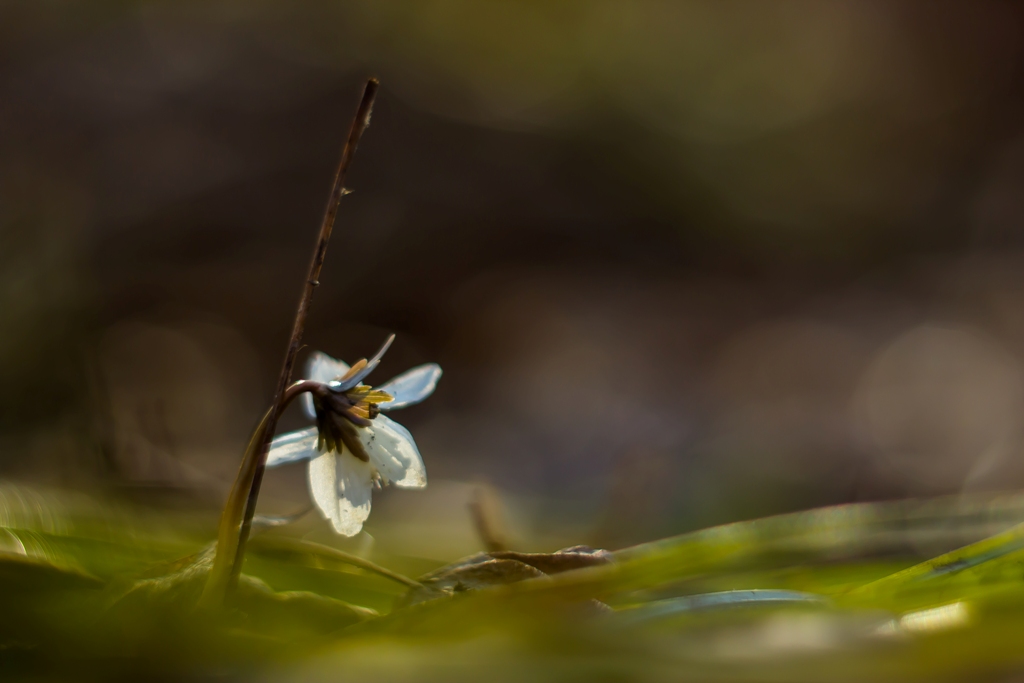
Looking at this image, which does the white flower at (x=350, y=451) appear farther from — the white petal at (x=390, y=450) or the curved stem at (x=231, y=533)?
the curved stem at (x=231, y=533)

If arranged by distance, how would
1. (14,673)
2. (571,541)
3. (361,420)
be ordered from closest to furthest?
(14,673) → (361,420) → (571,541)

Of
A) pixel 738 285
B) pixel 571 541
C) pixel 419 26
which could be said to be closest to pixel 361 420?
pixel 571 541

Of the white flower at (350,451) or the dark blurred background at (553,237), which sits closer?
the white flower at (350,451)

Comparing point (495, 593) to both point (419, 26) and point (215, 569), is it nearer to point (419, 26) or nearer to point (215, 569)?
point (215, 569)

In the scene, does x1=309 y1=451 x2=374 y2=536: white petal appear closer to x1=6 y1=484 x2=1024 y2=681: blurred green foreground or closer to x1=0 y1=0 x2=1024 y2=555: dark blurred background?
x1=6 y1=484 x2=1024 y2=681: blurred green foreground

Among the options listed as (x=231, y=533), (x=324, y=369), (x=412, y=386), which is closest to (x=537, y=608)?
(x=231, y=533)

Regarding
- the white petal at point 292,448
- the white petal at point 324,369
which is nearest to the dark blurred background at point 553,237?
the white petal at point 324,369
